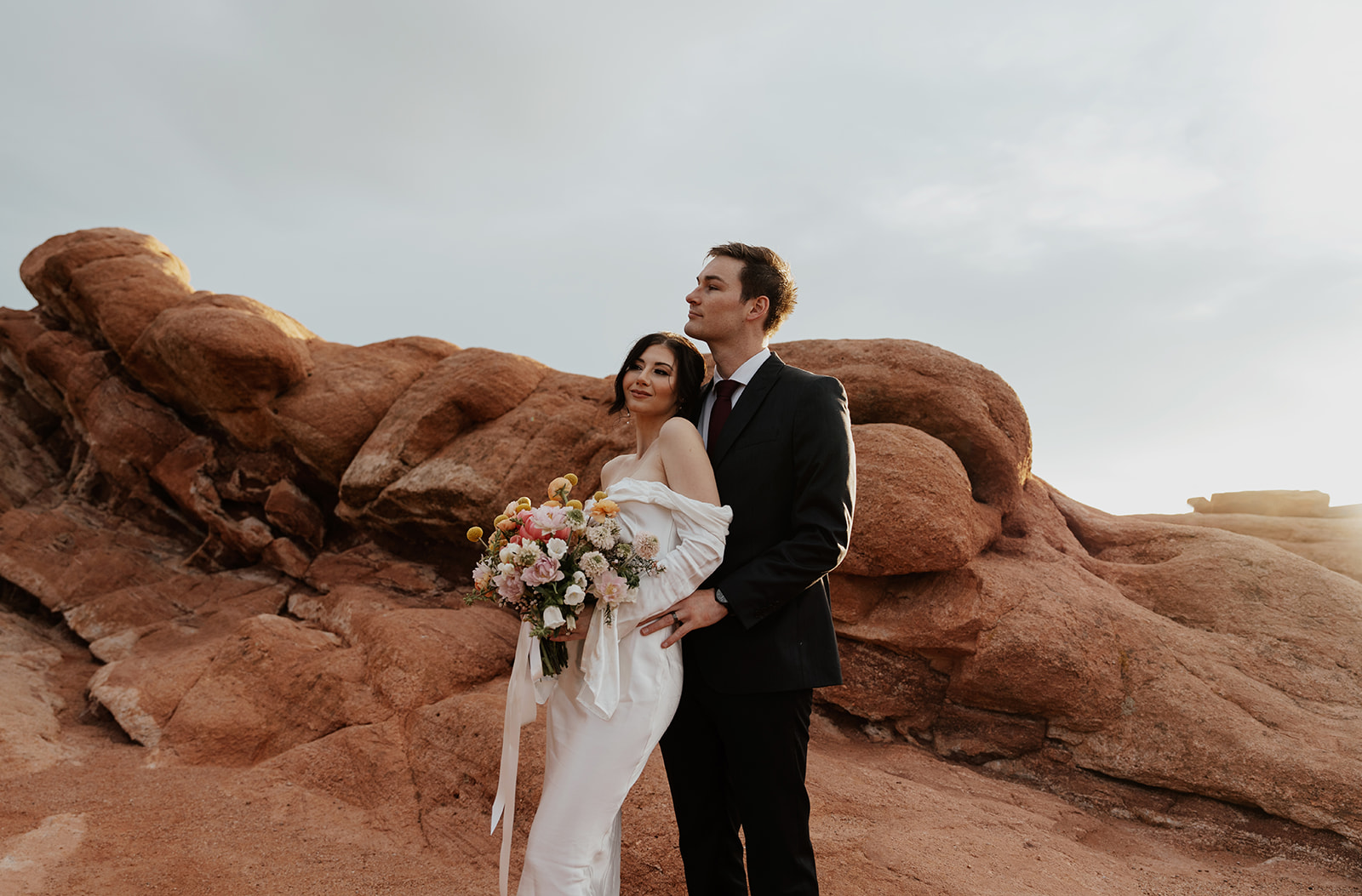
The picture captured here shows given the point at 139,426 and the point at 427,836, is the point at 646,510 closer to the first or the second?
the point at 427,836

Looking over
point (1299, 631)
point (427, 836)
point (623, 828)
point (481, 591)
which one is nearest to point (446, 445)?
point (427, 836)

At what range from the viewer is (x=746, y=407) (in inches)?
146

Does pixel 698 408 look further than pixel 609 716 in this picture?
Yes

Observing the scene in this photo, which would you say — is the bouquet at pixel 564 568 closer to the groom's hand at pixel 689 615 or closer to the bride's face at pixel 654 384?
the groom's hand at pixel 689 615

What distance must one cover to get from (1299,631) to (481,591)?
25.7 feet

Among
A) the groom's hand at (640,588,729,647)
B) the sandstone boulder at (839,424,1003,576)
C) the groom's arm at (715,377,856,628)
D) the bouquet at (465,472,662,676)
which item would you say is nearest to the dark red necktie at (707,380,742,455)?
the groom's arm at (715,377,856,628)

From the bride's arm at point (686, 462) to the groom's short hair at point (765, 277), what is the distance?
75 centimetres

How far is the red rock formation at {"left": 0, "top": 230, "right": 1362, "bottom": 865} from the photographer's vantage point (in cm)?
668

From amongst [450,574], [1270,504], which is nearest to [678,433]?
[450,574]

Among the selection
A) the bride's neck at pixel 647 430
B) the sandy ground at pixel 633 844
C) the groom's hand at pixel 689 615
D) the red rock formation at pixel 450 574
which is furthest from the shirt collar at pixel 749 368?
the red rock formation at pixel 450 574

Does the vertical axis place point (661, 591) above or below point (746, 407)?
below

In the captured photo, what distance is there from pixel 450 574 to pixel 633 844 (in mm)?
6066

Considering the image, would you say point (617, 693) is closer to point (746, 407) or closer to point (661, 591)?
point (661, 591)

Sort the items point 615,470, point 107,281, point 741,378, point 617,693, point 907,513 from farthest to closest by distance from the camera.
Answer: point 107,281
point 907,513
point 615,470
point 741,378
point 617,693
